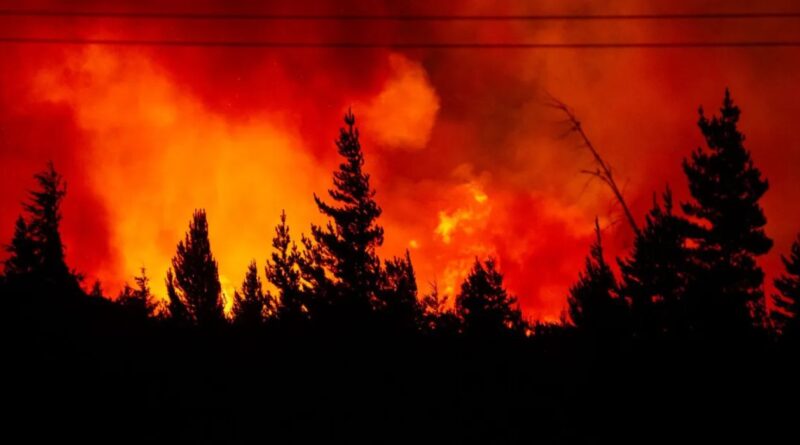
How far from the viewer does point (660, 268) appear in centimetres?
3403

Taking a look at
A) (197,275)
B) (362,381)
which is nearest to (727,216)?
(362,381)

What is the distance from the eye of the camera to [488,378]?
1357 cm

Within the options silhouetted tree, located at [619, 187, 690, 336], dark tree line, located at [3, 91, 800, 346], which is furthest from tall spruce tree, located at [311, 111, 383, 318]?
silhouetted tree, located at [619, 187, 690, 336]

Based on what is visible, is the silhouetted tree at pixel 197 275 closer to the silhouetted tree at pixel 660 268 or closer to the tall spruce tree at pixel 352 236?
the tall spruce tree at pixel 352 236

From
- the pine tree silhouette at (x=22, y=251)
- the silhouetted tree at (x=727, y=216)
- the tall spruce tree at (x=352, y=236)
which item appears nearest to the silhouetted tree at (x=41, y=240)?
the pine tree silhouette at (x=22, y=251)

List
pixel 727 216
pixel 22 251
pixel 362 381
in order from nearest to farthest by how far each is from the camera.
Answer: pixel 362 381 < pixel 727 216 < pixel 22 251

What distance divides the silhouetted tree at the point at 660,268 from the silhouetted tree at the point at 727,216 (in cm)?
137

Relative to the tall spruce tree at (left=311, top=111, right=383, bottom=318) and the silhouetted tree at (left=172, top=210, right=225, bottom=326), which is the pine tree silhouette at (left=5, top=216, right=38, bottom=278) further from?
the tall spruce tree at (left=311, top=111, right=383, bottom=318)

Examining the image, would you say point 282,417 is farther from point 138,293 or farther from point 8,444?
point 138,293

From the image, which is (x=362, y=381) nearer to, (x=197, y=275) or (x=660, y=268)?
(x=660, y=268)

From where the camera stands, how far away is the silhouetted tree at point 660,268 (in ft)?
100

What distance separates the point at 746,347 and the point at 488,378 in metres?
7.97

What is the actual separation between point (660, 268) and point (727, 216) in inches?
224

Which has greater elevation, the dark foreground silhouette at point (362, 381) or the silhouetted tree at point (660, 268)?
the silhouetted tree at point (660, 268)
